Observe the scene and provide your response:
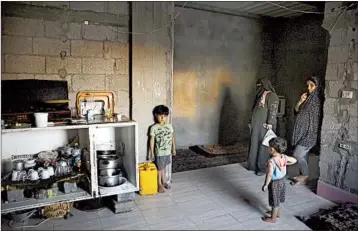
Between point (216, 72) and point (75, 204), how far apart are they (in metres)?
3.90

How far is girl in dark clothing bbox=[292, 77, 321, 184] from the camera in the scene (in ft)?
12.7

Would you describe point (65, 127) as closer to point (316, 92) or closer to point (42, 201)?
point (42, 201)

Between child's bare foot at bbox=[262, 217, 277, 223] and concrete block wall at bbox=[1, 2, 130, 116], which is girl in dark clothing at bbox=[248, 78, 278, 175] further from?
concrete block wall at bbox=[1, 2, 130, 116]

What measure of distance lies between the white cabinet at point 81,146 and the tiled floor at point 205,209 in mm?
218

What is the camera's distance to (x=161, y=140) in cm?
371

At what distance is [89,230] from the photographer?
277 cm

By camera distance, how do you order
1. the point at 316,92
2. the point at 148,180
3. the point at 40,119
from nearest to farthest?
the point at 40,119, the point at 148,180, the point at 316,92

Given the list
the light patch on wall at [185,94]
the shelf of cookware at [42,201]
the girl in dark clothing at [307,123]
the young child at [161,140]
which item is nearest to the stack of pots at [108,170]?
the shelf of cookware at [42,201]

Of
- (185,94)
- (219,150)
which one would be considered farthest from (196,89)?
(219,150)

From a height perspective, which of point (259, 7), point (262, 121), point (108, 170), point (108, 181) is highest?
point (259, 7)

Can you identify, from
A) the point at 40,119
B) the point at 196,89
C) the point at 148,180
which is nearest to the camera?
the point at 40,119

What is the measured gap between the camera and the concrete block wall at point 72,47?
10.0ft

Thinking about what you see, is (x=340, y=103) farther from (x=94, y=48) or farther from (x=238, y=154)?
(x=94, y=48)

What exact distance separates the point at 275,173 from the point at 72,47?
254 centimetres
